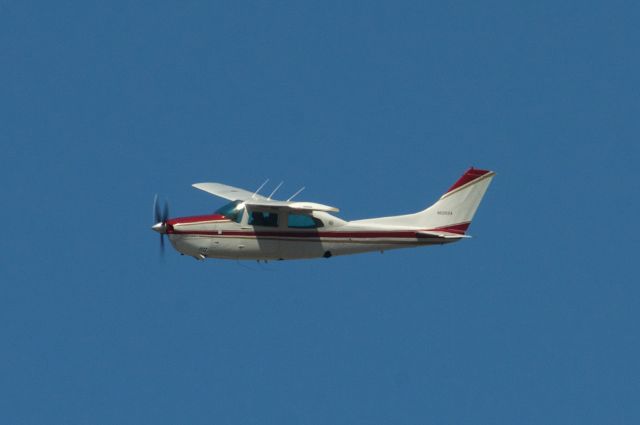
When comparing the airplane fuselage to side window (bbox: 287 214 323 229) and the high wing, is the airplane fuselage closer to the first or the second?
side window (bbox: 287 214 323 229)

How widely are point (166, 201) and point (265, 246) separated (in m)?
3.91

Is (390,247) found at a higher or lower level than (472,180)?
lower

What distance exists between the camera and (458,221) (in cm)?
4366

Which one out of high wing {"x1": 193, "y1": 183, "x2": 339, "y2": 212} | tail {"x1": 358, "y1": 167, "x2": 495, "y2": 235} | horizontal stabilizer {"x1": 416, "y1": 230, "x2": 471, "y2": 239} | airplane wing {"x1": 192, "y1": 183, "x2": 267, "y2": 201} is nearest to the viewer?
high wing {"x1": 193, "y1": 183, "x2": 339, "y2": 212}

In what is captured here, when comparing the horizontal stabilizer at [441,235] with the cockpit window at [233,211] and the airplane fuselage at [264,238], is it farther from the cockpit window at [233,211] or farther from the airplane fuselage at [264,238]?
the cockpit window at [233,211]

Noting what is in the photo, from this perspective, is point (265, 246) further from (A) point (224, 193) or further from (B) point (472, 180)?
(B) point (472, 180)

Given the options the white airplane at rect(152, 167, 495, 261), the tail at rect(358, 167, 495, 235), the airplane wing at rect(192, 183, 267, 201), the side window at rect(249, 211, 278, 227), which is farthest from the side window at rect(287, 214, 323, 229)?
the tail at rect(358, 167, 495, 235)

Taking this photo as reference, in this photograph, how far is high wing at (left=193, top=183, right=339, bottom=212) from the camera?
40.4 metres

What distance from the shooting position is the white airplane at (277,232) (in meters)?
41.9

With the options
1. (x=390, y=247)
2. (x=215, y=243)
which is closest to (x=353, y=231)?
(x=390, y=247)

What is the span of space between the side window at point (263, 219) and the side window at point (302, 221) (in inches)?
20.6

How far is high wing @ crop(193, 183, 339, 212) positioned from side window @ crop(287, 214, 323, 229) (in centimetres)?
73

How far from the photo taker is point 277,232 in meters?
41.9

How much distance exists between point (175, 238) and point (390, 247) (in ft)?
25.2
